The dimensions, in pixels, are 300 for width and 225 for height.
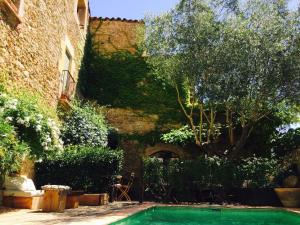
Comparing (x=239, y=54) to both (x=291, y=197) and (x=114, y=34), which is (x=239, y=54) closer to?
(x=291, y=197)

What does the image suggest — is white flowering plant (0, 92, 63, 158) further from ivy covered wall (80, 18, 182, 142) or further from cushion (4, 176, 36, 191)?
ivy covered wall (80, 18, 182, 142)

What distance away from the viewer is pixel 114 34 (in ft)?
51.9

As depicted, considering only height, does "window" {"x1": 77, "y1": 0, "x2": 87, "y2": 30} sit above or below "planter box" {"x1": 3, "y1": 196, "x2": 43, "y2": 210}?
above

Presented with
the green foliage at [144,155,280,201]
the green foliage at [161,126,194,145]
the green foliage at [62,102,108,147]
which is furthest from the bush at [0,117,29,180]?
the green foliage at [161,126,194,145]

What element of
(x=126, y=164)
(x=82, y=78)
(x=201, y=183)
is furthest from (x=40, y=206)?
(x=82, y=78)

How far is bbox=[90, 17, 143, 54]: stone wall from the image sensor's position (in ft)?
51.2

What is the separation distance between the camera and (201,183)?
10984 millimetres

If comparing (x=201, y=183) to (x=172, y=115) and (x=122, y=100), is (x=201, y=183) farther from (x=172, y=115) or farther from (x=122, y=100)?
(x=122, y=100)

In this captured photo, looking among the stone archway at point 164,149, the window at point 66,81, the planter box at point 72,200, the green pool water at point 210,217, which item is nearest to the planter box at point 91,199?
the planter box at point 72,200

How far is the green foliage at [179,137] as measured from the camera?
43.3ft

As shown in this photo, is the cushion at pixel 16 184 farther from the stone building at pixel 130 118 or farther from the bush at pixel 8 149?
the stone building at pixel 130 118

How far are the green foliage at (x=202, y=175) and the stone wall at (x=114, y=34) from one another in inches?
252

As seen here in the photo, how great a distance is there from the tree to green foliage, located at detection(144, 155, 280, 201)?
5.61ft

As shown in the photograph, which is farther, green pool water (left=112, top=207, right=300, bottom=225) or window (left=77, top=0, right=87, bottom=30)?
window (left=77, top=0, right=87, bottom=30)
